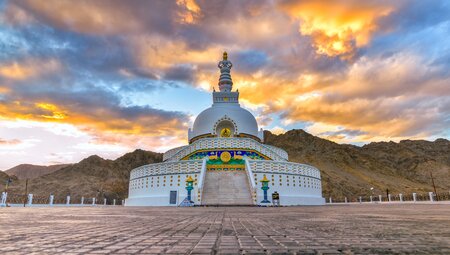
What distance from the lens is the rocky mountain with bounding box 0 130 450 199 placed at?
85.8 m

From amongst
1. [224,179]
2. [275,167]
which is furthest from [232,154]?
[275,167]

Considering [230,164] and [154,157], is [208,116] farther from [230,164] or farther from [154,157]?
[154,157]

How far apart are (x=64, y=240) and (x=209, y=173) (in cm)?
3362

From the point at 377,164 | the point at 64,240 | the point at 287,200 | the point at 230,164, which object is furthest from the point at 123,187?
the point at 377,164

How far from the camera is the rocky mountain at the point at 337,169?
Answer: 85.8 meters

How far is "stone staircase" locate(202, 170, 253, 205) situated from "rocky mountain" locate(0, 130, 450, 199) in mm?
49980

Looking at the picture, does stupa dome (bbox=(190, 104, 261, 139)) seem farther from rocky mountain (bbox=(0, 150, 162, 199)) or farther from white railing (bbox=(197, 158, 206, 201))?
rocky mountain (bbox=(0, 150, 162, 199))

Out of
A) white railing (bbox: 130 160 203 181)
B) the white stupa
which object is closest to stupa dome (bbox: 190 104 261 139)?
the white stupa

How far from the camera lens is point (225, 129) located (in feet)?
175

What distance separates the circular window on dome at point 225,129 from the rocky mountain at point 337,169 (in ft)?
127

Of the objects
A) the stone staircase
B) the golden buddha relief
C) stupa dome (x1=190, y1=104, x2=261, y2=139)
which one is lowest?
the stone staircase

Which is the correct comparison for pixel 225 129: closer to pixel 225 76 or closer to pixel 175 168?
pixel 225 76

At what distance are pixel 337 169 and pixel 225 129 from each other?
75.5 m

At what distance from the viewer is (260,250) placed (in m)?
2.78
